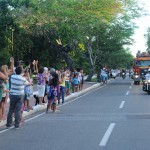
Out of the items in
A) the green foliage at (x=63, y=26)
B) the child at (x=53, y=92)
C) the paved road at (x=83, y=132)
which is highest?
the green foliage at (x=63, y=26)

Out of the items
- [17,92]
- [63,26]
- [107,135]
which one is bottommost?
[107,135]

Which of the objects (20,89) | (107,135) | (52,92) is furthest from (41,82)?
(107,135)

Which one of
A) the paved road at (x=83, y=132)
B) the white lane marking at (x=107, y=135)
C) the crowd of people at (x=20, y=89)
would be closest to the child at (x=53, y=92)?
the crowd of people at (x=20, y=89)

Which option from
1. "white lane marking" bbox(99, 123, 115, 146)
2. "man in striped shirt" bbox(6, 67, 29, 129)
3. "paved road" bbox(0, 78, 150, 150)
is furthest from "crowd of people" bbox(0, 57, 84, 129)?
"white lane marking" bbox(99, 123, 115, 146)

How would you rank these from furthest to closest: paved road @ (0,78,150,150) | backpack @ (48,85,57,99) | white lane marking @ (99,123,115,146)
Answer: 1. backpack @ (48,85,57,99)
2. white lane marking @ (99,123,115,146)
3. paved road @ (0,78,150,150)

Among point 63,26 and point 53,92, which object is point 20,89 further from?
point 63,26

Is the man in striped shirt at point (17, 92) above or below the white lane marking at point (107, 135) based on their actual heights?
above

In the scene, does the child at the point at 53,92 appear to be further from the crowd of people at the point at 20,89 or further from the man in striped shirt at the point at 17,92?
the man in striped shirt at the point at 17,92

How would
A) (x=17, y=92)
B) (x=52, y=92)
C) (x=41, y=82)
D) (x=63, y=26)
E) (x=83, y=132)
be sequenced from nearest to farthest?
(x=83, y=132)
(x=17, y=92)
(x=52, y=92)
(x=41, y=82)
(x=63, y=26)

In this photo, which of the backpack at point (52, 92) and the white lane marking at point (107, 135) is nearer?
the white lane marking at point (107, 135)

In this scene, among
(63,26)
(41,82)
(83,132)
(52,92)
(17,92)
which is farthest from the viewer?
(63,26)

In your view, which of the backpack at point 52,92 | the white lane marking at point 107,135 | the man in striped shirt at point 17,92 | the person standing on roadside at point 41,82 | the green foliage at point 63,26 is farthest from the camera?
the green foliage at point 63,26

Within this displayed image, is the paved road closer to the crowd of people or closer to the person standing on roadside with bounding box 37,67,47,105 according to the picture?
the crowd of people

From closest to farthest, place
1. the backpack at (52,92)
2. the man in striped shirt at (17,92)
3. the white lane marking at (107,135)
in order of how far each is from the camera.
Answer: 1. the white lane marking at (107,135)
2. the man in striped shirt at (17,92)
3. the backpack at (52,92)
